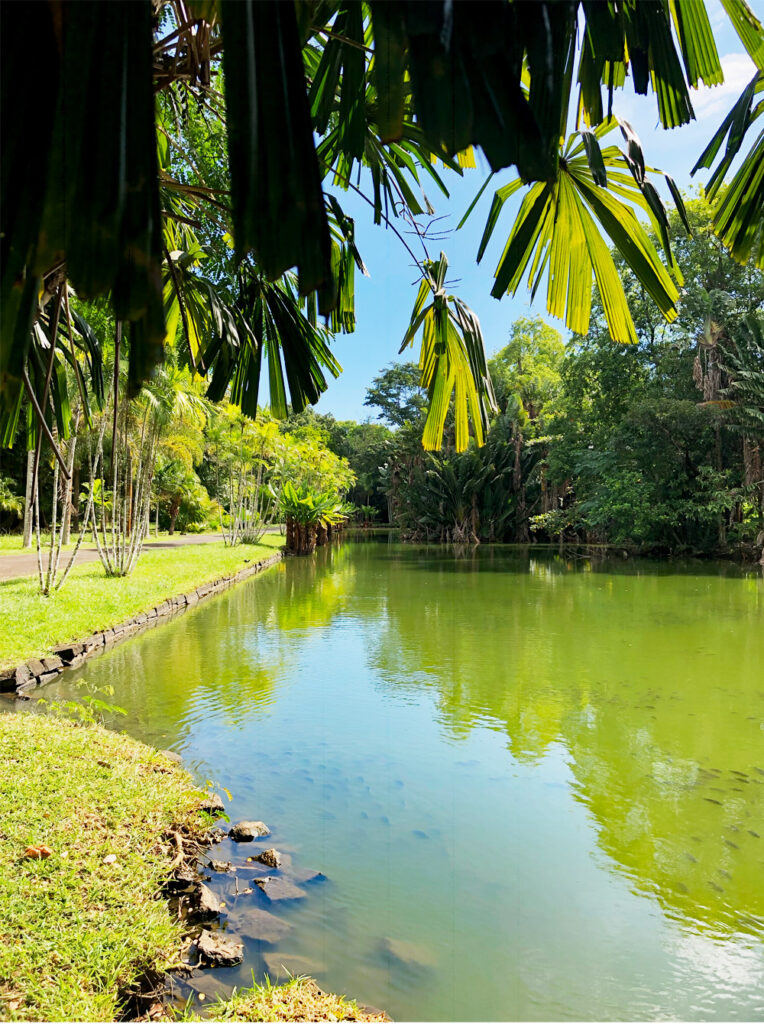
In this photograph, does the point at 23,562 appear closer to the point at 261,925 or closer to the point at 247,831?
the point at 247,831

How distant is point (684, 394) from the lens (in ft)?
58.7

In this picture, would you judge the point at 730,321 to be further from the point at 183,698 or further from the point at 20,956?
the point at 20,956

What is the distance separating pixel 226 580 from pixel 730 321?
14018mm

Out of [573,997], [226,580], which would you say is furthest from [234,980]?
[226,580]

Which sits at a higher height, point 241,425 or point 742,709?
point 241,425

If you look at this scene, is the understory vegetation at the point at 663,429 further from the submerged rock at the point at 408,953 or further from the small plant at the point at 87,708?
the submerged rock at the point at 408,953

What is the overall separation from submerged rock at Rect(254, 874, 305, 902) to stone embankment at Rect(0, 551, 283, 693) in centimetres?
316

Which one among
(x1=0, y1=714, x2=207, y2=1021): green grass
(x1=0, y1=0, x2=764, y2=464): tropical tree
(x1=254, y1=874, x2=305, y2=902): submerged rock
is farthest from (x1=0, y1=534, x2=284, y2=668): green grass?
(x1=0, y1=0, x2=764, y2=464): tropical tree

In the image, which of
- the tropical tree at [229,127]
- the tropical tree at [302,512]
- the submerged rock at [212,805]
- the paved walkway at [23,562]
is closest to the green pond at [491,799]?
the submerged rock at [212,805]

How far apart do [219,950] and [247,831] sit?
86 cm

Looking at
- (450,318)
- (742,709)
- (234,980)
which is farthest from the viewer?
(742,709)

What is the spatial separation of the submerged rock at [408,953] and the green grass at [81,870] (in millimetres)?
690

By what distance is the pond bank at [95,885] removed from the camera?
1713 millimetres

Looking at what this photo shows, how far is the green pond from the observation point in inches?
84.0
